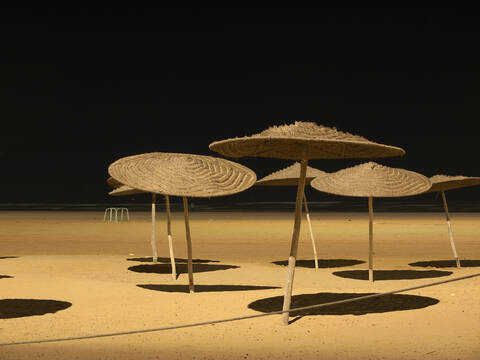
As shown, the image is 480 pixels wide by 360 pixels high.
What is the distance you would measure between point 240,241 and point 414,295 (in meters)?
14.7

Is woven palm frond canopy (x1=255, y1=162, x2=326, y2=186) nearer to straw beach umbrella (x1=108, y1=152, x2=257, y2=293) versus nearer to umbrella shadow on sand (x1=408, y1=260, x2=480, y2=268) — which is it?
umbrella shadow on sand (x1=408, y1=260, x2=480, y2=268)

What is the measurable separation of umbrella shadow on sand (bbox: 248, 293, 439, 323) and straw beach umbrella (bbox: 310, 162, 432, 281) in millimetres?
2152

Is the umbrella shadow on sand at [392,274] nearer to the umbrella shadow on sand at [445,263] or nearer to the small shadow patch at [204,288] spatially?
the umbrella shadow on sand at [445,263]

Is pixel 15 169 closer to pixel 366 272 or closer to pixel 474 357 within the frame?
pixel 366 272

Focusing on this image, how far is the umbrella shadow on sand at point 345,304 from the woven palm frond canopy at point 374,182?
7.28 feet

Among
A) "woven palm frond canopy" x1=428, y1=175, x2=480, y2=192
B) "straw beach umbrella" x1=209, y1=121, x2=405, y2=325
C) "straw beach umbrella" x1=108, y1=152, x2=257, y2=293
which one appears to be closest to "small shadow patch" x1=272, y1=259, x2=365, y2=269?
"woven palm frond canopy" x1=428, y1=175, x2=480, y2=192

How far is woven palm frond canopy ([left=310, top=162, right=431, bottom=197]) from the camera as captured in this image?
47.7 feet

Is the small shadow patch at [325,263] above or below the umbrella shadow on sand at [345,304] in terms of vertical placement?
below

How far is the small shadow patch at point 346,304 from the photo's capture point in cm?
1149

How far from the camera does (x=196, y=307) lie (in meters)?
12.1

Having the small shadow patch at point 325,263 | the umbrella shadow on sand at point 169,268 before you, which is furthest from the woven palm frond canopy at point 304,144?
the small shadow patch at point 325,263

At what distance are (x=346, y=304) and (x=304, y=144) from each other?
318 centimetres

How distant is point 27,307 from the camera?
1205 cm

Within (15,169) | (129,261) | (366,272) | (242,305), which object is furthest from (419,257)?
(15,169)
